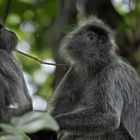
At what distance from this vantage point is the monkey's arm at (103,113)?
5578 millimetres

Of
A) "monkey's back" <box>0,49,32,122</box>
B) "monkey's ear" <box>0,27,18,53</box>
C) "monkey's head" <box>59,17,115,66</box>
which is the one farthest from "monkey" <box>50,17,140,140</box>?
"monkey's ear" <box>0,27,18,53</box>

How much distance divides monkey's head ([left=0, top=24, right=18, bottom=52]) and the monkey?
0.69 metres

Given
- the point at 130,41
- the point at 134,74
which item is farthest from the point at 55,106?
the point at 130,41

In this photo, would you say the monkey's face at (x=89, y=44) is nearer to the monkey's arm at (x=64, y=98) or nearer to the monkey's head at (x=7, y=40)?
the monkey's arm at (x=64, y=98)

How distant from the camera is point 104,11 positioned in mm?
9594

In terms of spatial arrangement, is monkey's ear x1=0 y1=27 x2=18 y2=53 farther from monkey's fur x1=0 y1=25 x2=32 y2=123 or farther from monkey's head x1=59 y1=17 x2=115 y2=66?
monkey's head x1=59 y1=17 x2=115 y2=66

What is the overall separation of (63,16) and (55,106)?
75.6 inches

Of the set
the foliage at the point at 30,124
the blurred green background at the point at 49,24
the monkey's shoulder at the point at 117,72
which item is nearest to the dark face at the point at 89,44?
the monkey's shoulder at the point at 117,72

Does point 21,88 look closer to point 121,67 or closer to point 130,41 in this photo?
point 121,67

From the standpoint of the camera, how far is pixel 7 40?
19.0ft

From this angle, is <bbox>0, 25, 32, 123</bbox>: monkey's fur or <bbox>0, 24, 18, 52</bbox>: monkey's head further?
<bbox>0, 24, 18, 52</bbox>: monkey's head

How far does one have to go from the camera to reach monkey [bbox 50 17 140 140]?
5.73 m

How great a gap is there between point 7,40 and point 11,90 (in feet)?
2.65

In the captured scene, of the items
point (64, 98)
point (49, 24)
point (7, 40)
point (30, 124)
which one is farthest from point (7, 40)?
point (49, 24)
